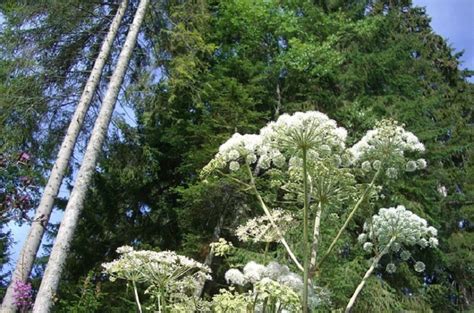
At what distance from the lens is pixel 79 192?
7273mm

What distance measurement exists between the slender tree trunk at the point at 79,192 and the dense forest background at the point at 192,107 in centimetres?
59

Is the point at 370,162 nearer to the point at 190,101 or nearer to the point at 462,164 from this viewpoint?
the point at 190,101

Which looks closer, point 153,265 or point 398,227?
point 398,227

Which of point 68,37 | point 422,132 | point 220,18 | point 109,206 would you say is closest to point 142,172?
point 109,206

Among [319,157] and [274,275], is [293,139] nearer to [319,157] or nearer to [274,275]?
[319,157]

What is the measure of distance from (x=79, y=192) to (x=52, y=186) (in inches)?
20.1

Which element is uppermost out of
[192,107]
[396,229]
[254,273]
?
[192,107]

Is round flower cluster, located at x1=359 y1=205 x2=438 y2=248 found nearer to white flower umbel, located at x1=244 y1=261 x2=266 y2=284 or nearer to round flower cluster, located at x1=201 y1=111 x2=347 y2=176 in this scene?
round flower cluster, located at x1=201 y1=111 x2=347 y2=176

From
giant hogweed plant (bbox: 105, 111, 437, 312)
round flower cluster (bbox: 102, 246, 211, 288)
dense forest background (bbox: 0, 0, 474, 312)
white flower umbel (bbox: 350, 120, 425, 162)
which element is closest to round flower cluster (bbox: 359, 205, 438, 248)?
giant hogweed plant (bbox: 105, 111, 437, 312)

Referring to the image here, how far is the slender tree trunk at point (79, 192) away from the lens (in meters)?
6.43

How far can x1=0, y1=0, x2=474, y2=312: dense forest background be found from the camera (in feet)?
29.9

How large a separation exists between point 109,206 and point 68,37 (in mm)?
3864

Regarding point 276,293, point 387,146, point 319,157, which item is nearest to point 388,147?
point 387,146

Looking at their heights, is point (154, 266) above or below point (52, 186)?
below
